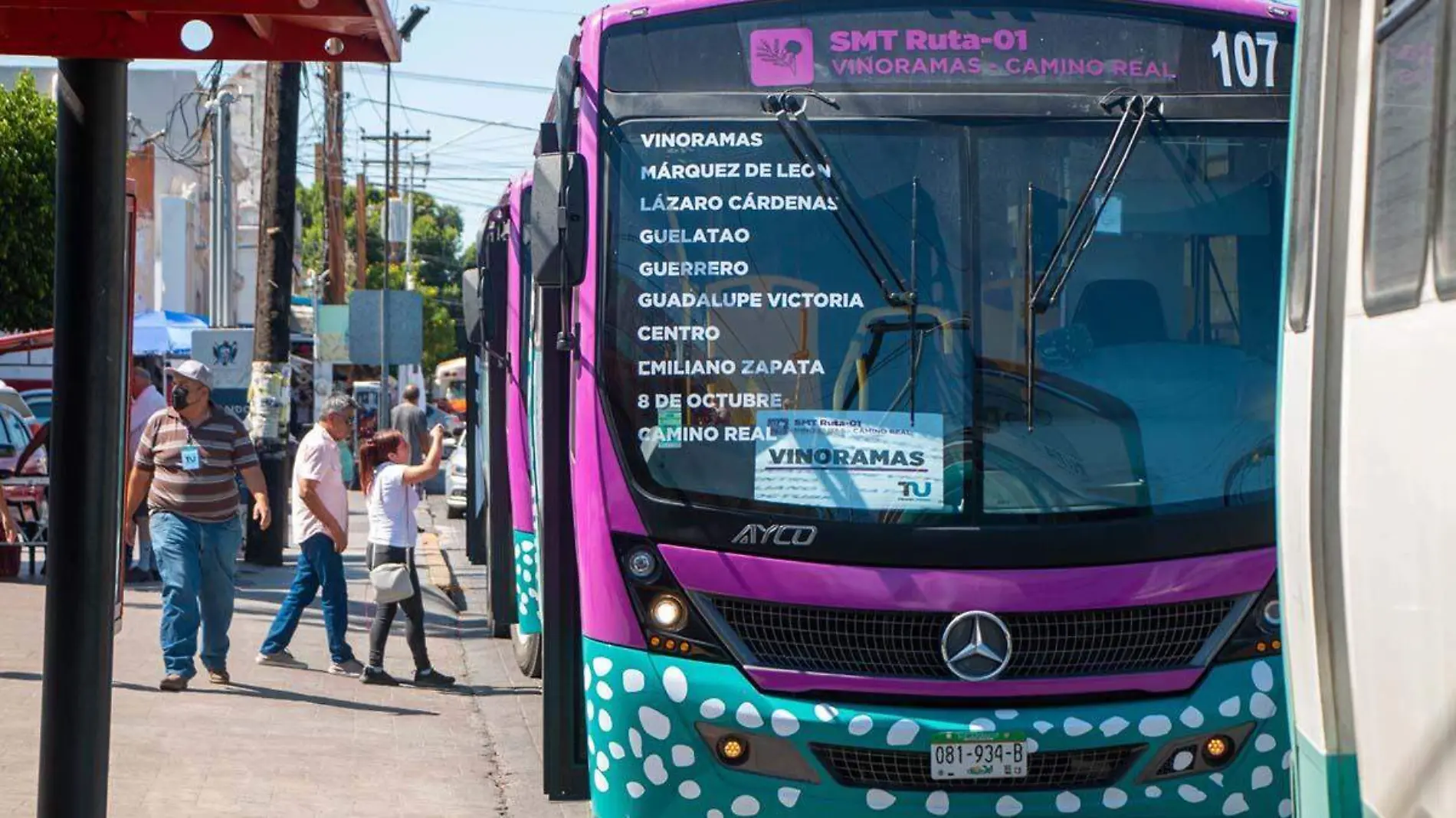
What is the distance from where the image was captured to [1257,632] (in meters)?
6.21

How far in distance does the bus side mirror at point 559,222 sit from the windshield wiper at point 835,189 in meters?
0.70

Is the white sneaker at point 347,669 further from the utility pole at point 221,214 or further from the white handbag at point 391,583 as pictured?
the utility pole at point 221,214

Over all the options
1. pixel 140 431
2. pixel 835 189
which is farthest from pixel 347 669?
pixel 835 189

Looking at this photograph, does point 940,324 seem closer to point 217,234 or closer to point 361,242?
point 217,234

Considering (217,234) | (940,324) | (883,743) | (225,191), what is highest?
(225,191)

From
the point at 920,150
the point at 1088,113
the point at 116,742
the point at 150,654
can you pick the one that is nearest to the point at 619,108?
the point at 920,150

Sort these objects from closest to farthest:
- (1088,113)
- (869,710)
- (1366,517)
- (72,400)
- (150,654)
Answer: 1. (1366,517)
2. (72,400)
3. (869,710)
4. (1088,113)
5. (150,654)

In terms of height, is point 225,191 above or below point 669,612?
above

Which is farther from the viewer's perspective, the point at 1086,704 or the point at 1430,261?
the point at 1086,704

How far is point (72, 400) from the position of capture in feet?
15.1

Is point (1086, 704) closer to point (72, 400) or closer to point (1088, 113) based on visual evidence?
point (1088, 113)

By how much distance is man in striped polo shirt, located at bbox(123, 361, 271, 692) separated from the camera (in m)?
11.0

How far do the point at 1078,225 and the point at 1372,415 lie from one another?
289 cm

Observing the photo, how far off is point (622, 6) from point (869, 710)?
2596 millimetres
